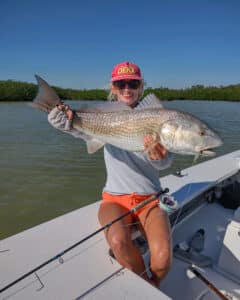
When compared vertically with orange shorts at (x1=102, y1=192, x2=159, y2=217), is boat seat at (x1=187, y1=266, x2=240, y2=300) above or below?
below

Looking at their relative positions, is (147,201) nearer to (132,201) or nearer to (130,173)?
(132,201)

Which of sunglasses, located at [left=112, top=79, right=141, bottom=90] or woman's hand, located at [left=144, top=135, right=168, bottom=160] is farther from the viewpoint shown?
sunglasses, located at [left=112, top=79, right=141, bottom=90]

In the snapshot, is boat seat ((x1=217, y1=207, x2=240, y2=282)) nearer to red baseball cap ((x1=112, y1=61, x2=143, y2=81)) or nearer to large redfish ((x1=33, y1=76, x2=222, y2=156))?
large redfish ((x1=33, y1=76, x2=222, y2=156))

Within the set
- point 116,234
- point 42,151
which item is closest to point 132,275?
point 116,234

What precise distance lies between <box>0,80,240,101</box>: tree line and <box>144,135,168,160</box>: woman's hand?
115 feet

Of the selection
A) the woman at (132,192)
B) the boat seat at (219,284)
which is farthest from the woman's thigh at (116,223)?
the boat seat at (219,284)

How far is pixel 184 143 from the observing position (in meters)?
2.05

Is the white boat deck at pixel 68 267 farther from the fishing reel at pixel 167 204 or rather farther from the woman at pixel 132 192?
the fishing reel at pixel 167 204

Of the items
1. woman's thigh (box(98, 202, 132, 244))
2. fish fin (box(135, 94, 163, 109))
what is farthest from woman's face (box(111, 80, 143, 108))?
woman's thigh (box(98, 202, 132, 244))

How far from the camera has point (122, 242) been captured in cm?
222

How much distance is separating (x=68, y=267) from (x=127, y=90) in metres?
1.55

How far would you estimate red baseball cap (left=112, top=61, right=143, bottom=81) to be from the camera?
8.63 ft

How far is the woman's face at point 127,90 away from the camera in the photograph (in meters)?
2.67

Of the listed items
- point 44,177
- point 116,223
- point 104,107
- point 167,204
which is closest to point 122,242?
point 116,223
